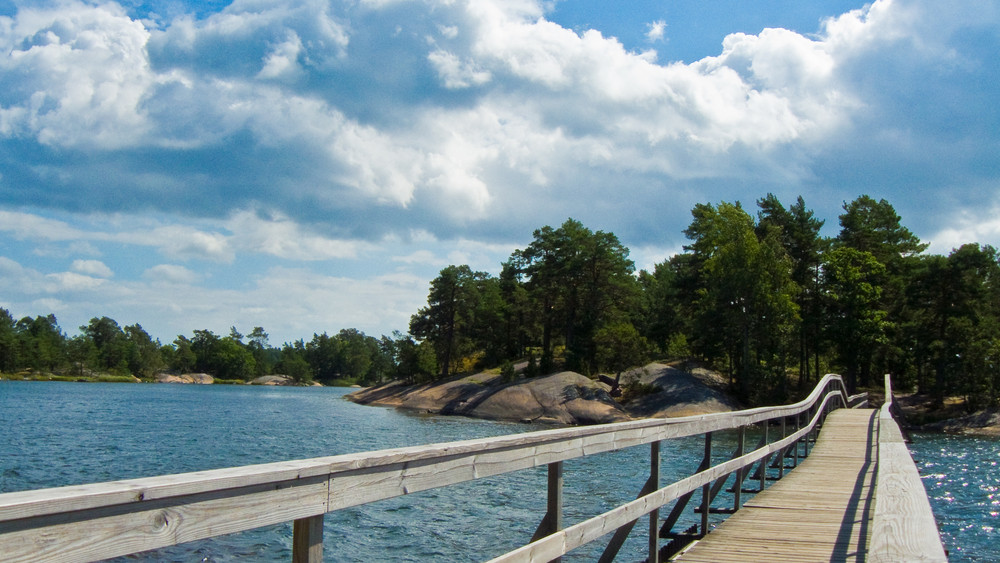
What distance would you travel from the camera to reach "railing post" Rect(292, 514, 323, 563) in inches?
101

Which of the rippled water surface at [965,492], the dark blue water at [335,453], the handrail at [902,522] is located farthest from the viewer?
the rippled water surface at [965,492]

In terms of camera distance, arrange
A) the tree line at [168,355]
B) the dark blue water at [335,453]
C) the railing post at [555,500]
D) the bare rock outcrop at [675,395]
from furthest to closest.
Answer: the tree line at [168,355], the bare rock outcrop at [675,395], the dark blue water at [335,453], the railing post at [555,500]

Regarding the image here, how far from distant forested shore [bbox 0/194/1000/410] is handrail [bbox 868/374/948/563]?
41413 millimetres

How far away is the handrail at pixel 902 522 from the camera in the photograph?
8.18 feet

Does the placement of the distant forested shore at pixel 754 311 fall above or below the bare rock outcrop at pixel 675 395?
above

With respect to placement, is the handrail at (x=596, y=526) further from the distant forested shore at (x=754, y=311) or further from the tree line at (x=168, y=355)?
the tree line at (x=168, y=355)

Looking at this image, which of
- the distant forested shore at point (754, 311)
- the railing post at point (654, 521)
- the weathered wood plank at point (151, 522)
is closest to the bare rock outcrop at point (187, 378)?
the distant forested shore at point (754, 311)

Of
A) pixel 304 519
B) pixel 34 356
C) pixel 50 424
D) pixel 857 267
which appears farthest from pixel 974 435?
pixel 34 356

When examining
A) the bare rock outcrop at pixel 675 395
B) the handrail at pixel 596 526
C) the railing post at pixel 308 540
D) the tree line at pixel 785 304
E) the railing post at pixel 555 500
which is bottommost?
the bare rock outcrop at pixel 675 395

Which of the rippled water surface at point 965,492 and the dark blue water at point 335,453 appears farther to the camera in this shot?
the rippled water surface at point 965,492

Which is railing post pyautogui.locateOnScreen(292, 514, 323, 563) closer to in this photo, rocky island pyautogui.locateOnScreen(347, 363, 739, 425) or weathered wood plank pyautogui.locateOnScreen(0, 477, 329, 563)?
weathered wood plank pyautogui.locateOnScreen(0, 477, 329, 563)

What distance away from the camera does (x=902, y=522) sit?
114 inches

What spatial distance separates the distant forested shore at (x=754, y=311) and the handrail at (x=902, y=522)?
41.4 m

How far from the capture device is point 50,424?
32.8 meters
